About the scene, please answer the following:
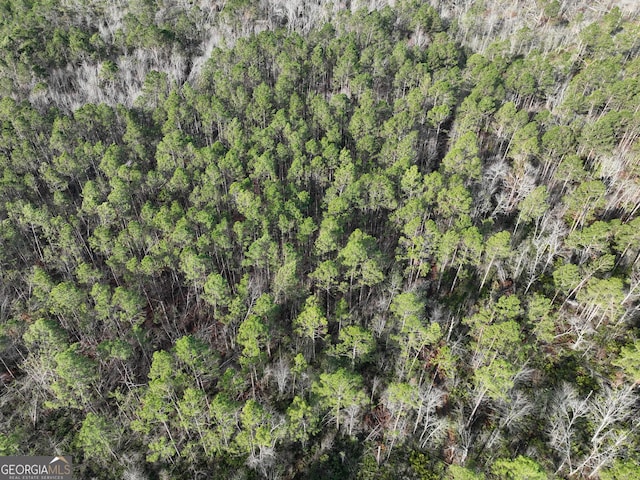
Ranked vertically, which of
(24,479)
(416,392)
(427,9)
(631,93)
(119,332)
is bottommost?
(24,479)

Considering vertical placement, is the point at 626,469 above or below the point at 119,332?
above

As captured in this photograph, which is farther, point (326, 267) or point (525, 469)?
point (326, 267)

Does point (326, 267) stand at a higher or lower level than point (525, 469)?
higher

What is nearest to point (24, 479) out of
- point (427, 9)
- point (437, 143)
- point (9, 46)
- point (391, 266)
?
point (391, 266)

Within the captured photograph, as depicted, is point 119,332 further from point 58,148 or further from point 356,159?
point 356,159

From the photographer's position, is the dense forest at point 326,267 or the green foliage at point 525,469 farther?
the dense forest at point 326,267

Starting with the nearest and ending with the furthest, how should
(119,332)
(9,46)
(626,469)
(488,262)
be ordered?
(626,469) → (119,332) → (488,262) → (9,46)

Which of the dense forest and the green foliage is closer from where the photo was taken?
the green foliage

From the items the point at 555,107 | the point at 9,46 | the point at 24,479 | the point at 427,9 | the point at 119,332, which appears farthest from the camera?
the point at 427,9
